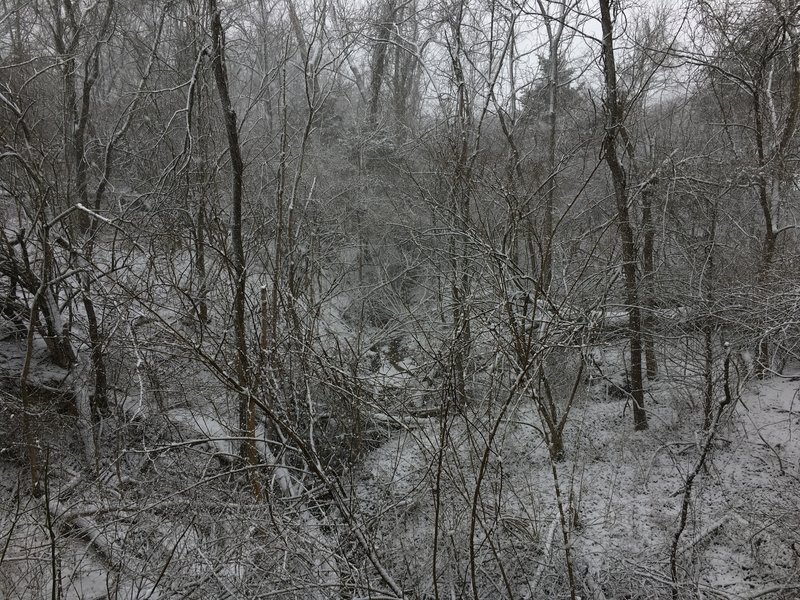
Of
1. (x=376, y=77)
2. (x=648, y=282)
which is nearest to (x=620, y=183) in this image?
(x=648, y=282)

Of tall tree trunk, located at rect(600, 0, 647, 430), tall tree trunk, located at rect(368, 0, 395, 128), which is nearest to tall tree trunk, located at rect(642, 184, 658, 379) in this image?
tall tree trunk, located at rect(600, 0, 647, 430)

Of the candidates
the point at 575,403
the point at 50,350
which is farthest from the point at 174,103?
the point at 575,403

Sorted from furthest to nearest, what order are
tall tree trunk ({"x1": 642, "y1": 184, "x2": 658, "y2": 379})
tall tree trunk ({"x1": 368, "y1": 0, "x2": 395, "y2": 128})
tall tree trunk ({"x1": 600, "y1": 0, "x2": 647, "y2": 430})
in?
tall tree trunk ({"x1": 368, "y1": 0, "x2": 395, "y2": 128}), tall tree trunk ({"x1": 642, "y1": 184, "x2": 658, "y2": 379}), tall tree trunk ({"x1": 600, "y1": 0, "x2": 647, "y2": 430})

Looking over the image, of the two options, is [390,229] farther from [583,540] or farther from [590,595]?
[590,595]

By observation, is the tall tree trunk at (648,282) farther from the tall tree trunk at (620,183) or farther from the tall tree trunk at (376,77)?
the tall tree trunk at (376,77)

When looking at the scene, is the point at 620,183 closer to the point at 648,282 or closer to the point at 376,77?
the point at 648,282

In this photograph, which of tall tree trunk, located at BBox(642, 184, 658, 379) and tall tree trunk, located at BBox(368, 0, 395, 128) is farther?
tall tree trunk, located at BBox(368, 0, 395, 128)

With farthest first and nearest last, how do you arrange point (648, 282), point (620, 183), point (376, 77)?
point (376, 77) < point (648, 282) < point (620, 183)

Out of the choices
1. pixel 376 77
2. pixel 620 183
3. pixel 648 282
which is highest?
pixel 376 77

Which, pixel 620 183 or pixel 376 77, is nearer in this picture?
pixel 620 183

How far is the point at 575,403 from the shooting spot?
8664mm

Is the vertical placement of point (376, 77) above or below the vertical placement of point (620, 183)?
above

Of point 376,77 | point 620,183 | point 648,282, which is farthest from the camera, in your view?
point 376,77

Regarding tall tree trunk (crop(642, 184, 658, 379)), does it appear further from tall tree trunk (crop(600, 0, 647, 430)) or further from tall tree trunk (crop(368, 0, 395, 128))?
tall tree trunk (crop(368, 0, 395, 128))
